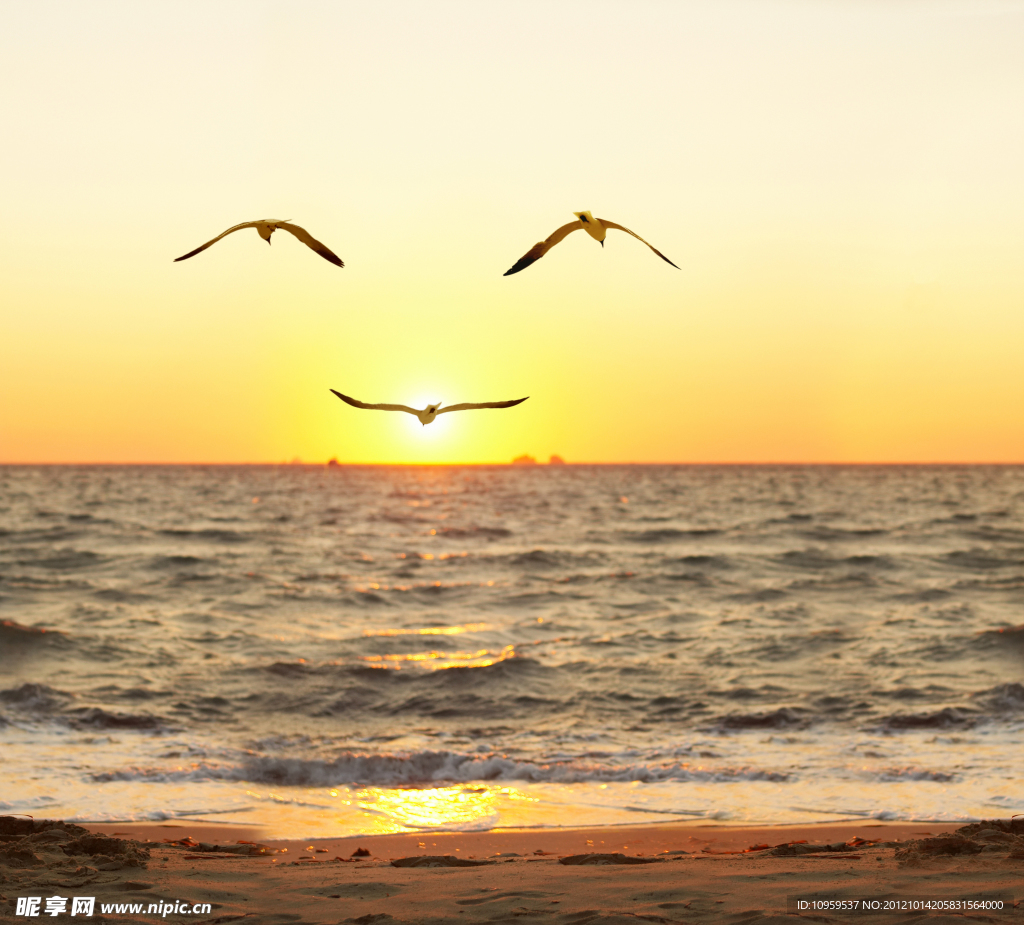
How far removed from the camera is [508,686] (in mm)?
17797

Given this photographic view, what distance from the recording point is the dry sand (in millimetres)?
6621

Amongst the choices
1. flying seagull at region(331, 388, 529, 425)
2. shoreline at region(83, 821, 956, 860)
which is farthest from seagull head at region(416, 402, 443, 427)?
shoreline at region(83, 821, 956, 860)

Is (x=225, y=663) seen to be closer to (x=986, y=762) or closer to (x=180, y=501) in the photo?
(x=986, y=762)

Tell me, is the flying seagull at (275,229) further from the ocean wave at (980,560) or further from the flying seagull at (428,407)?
the ocean wave at (980,560)

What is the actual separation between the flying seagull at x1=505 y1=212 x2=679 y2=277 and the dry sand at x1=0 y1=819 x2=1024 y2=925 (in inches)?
165

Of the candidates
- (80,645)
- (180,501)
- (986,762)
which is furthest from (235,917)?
(180,501)

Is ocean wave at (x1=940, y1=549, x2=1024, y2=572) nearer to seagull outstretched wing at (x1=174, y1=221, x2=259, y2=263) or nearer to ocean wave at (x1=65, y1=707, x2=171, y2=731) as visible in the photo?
ocean wave at (x1=65, y1=707, x2=171, y2=731)

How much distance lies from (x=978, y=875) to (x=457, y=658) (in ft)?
45.2

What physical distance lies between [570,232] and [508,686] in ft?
42.9

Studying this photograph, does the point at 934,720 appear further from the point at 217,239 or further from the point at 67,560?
the point at 67,560

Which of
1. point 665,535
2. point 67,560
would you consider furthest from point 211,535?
point 665,535

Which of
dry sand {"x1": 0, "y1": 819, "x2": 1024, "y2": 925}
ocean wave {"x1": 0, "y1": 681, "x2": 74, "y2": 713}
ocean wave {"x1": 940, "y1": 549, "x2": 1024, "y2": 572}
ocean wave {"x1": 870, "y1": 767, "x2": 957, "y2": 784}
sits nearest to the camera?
dry sand {"x1": 0, "y1": 819, "x2": 1024, "y2": 925}

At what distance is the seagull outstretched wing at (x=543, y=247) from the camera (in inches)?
207

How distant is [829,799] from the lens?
11047 mm
